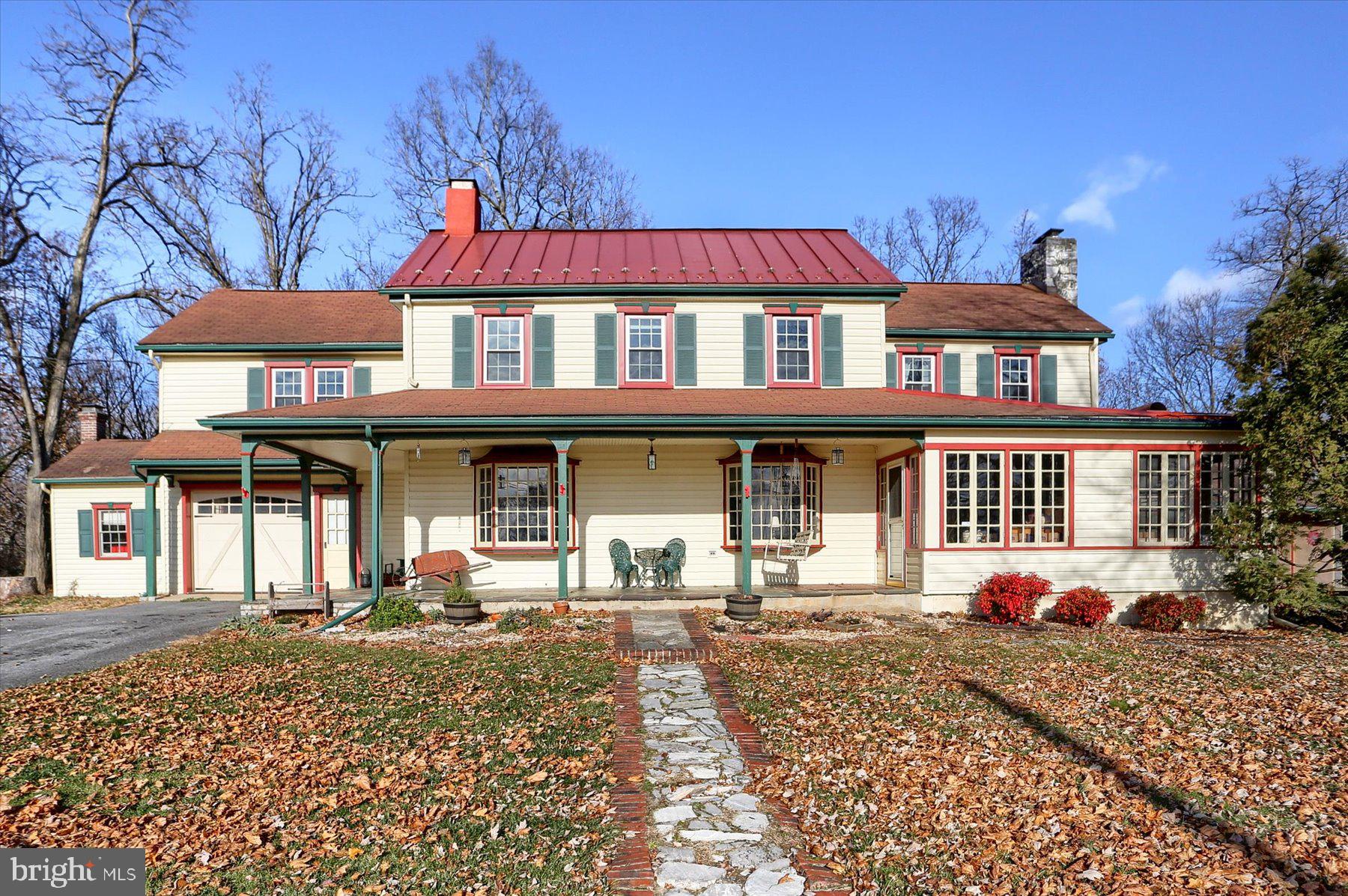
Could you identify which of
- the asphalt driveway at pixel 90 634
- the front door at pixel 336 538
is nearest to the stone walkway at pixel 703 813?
the asphalt driveway at pixel 90 634

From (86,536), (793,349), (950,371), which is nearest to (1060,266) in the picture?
(950,371)

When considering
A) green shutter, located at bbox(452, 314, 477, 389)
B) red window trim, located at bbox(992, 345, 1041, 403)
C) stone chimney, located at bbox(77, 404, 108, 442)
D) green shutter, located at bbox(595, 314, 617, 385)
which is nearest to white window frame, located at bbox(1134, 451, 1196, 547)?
red window trim, located at bbox(992, 345, 1041, 403)

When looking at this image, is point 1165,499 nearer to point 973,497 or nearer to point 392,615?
point 973,497

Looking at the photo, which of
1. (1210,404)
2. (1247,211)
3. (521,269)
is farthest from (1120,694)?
(1210,404)

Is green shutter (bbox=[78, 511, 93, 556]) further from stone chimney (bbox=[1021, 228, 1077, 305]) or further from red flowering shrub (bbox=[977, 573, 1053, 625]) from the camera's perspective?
stone chimney (bbox=[1021, 228, 1077, 305])

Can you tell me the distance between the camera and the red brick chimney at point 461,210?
55.5 feet

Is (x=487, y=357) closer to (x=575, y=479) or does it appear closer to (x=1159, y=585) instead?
(x=575, y=479)

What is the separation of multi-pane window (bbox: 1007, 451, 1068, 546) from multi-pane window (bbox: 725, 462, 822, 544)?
132 inches

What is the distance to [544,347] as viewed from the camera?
14.2 metres

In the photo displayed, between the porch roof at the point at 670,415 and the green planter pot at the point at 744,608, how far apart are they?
272cm

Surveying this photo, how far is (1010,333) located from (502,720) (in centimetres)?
1420

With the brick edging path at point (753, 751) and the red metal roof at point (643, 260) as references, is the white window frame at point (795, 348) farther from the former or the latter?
the brick edging path at point (753, 751)

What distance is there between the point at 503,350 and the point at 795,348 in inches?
213

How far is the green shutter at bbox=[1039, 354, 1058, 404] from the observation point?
1700 cm
